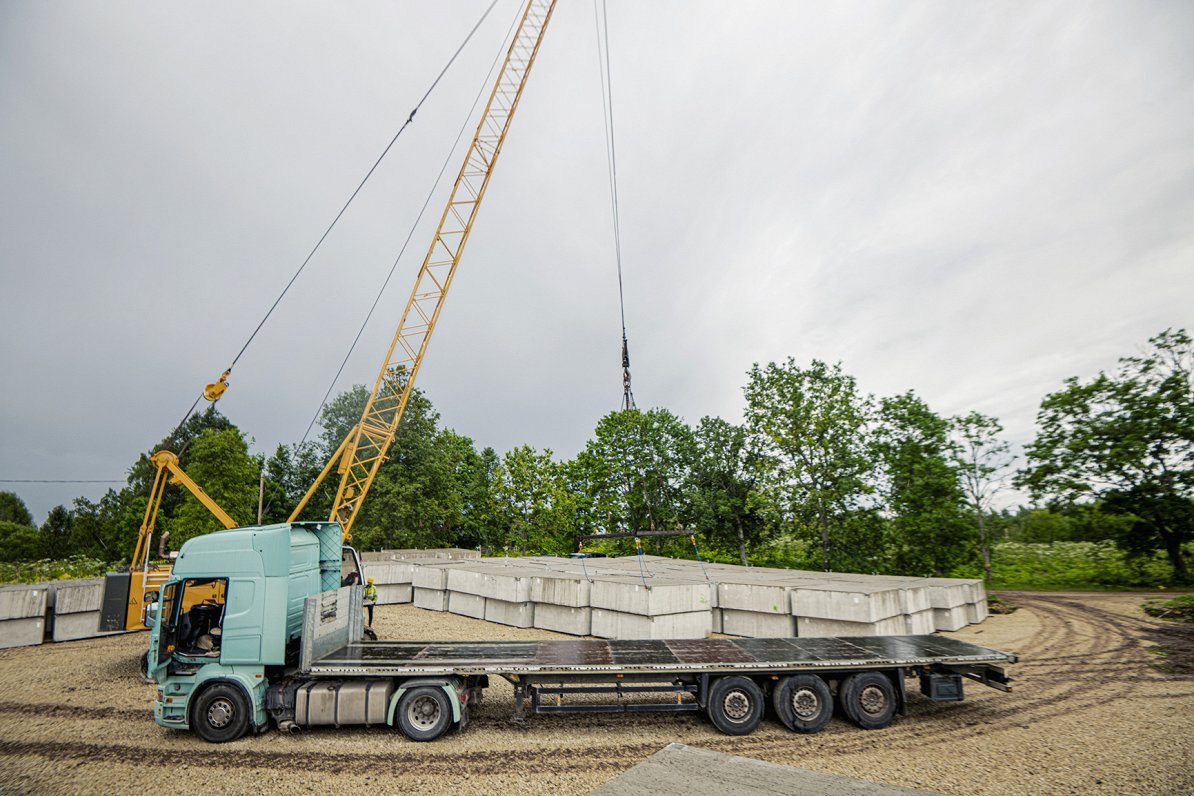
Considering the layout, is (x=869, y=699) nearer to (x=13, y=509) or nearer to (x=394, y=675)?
(x=394, y=675)

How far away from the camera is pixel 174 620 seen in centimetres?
916

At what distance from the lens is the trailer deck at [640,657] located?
8812 millimetres

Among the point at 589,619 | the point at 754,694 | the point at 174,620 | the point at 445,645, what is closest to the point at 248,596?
the point at 174,620

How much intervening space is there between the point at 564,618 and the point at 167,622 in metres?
10.0

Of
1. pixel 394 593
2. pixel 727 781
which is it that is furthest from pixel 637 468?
pixel 727 781

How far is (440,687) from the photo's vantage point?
8.93m

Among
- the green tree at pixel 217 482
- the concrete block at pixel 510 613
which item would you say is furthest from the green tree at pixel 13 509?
the concrete block at pixel 510 613

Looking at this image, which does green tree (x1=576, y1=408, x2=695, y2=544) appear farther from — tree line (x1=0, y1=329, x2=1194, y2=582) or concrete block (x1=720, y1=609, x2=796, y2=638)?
concrete block (x1=720, y1=609, x2=796, y2=638)

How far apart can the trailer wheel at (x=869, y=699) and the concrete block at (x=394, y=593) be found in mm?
17785

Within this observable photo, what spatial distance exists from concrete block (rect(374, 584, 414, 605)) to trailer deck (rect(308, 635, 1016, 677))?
13.0m

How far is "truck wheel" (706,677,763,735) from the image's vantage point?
899cm

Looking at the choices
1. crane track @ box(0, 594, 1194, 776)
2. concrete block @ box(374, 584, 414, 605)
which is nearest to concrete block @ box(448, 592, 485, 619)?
concrete block @ box(374, 584, 414, 605)

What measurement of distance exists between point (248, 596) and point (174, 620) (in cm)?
129

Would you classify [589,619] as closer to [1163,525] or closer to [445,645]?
[445,645]
